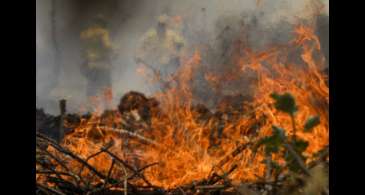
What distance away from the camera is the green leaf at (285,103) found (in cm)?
66

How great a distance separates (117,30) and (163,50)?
0.55m

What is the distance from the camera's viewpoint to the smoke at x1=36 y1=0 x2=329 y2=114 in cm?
441

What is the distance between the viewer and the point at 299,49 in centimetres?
419

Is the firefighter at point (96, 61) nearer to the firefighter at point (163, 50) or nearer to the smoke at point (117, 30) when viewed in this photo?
the smoke at point (117, 30)

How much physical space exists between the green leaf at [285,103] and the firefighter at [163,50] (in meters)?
4.07

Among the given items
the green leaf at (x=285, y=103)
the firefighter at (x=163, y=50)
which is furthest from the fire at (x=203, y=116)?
the green leaf at (x=285, y=103)

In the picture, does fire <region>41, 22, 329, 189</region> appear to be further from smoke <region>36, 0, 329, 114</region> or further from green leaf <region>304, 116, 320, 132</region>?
green leaf <region>304, 116, 320, 132</region>

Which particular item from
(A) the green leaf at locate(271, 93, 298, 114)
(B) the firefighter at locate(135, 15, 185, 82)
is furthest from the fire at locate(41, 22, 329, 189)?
(A) the green leaf at locate(271, 93, 298, 114)

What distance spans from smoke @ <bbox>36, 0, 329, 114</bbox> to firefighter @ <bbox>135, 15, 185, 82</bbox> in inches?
2.8

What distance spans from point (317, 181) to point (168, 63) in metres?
4.30

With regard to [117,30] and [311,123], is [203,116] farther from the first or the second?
[311,123]

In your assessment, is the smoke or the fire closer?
the fire
